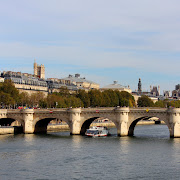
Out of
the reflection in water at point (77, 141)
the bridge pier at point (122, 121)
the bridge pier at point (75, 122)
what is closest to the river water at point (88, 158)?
the reflection in water at point (77, 141)

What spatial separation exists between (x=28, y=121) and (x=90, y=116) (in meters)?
13.0

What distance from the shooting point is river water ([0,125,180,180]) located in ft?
181

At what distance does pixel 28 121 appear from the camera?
3964 inches

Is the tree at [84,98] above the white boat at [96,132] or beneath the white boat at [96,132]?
above

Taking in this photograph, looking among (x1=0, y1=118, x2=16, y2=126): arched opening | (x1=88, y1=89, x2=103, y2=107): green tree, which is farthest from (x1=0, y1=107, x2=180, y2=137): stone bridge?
(x1=88, y1=89, x2=103, y2=107): green tree

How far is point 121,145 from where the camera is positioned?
78250 millimetres

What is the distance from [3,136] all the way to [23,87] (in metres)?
68.0

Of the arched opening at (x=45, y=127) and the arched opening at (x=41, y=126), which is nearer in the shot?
the arched opening at (x=41, y=126)

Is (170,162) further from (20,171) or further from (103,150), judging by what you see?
(20,171)

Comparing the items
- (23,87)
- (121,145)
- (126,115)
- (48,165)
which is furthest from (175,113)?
(23,87)

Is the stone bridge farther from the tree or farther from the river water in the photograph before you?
the tree

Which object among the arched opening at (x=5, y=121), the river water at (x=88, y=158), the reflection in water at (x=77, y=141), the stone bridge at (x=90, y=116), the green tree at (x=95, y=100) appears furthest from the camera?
the green tree at (x=95, y=100)

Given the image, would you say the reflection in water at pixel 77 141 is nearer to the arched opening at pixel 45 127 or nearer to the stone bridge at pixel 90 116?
the stone bridge at pixel 90 116

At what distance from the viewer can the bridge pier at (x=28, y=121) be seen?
100 metres
